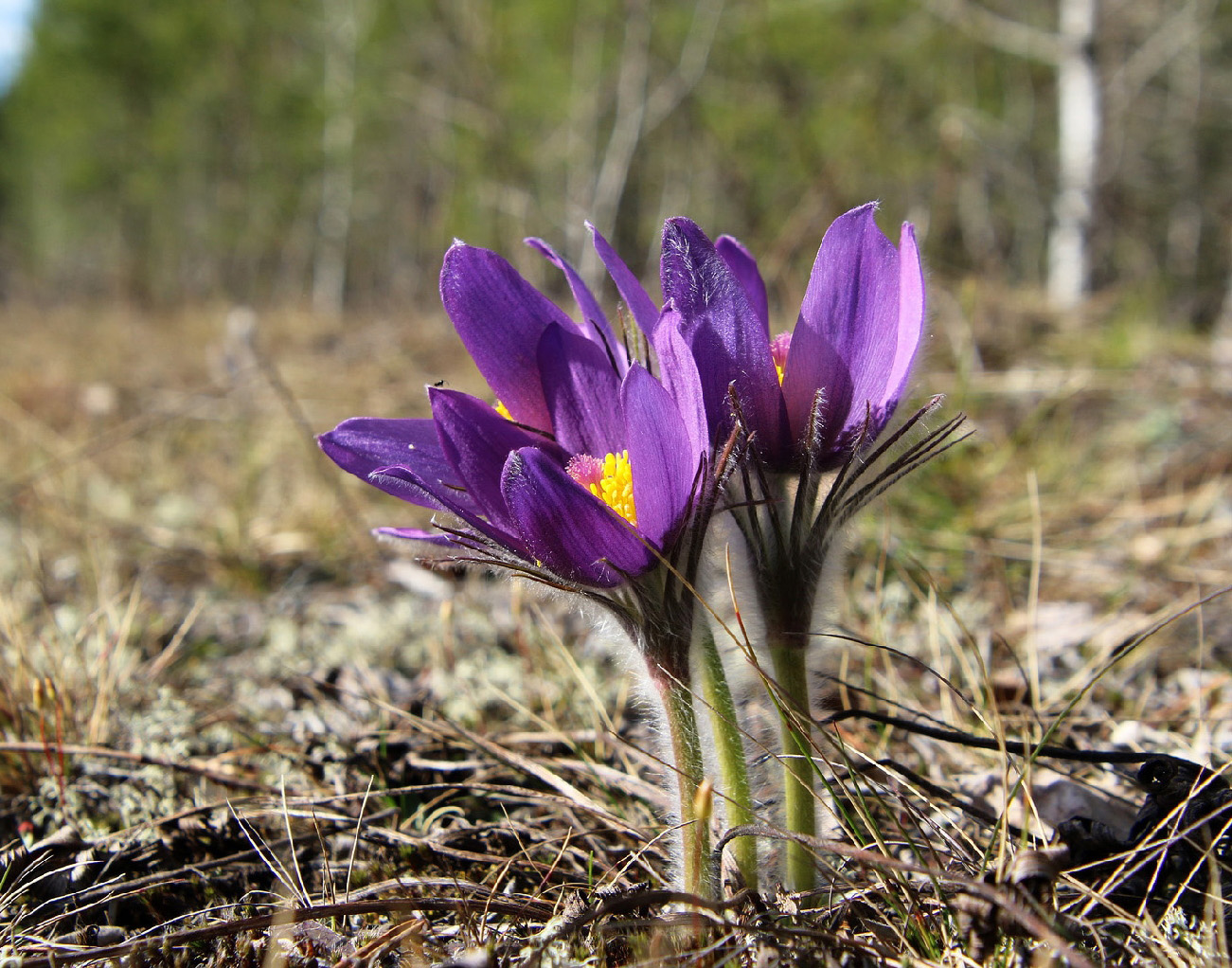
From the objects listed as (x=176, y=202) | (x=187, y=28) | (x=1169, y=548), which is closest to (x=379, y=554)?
(x=1169, y=548)

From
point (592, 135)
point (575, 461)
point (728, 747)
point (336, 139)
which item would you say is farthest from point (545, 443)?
point (336, 139)

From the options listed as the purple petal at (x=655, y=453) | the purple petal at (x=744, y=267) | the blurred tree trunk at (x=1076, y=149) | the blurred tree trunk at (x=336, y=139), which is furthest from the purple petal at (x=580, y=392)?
the blurred tree trunk at (x=336, y=139)

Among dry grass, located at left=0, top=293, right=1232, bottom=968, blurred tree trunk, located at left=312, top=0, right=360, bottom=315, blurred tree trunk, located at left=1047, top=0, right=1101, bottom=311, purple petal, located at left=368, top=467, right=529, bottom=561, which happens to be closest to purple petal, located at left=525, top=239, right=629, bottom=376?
purple petal, located at left=368, top=467, right=529, bottom=561

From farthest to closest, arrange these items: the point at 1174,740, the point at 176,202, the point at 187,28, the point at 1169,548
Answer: the point at 176,202, the point at 187,28, the point at 1169,548, the point at 1174,740

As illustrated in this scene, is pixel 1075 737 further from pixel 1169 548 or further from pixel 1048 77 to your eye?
pixel 1048 77

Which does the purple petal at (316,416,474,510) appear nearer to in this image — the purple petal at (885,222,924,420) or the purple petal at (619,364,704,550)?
the purple petal at (619,364,704,550)

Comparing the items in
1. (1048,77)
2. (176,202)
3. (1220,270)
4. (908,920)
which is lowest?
(908,920)
